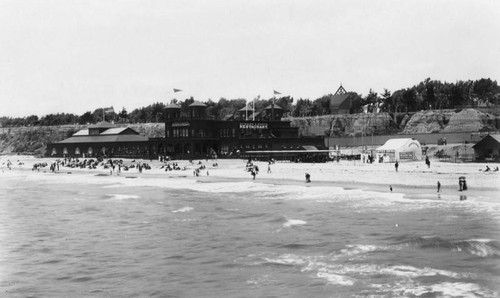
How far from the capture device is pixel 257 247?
24.8m

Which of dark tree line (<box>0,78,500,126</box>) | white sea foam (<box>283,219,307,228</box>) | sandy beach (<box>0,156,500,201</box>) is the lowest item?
white sea foam (<box>283,219,307,228</box>)

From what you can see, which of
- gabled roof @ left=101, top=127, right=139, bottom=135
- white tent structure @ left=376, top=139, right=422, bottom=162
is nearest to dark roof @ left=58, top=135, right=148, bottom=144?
gabled roof @ left=101, top=127, right=139, bottom=135

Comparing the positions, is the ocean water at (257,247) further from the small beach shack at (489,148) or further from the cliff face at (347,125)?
the cliff face at (347,125)

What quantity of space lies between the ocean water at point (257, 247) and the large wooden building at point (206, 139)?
48.1 meters

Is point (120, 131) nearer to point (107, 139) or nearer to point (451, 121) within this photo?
point (107, 139)

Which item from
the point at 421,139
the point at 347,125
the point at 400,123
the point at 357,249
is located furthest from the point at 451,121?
the point at 357,249

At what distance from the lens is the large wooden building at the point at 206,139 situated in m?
91.2

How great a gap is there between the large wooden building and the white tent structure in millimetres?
20316

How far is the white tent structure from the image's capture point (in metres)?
69.1

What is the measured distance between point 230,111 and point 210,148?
90.4m

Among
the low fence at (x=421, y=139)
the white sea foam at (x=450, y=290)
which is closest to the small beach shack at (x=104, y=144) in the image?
the low fence at (x=421, y=139)

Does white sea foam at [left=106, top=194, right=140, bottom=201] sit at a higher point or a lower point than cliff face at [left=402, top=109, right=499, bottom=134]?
lower

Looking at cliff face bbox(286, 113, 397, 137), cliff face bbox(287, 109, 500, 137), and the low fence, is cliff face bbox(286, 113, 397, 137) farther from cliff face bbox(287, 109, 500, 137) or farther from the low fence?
the low fence

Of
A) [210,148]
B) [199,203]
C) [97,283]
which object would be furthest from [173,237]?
[210,148]
